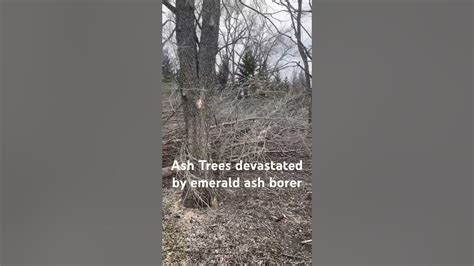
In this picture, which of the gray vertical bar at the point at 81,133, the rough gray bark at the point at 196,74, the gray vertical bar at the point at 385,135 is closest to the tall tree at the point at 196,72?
the rough gray bark at the point at 196,74

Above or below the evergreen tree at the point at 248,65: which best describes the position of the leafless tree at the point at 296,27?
above

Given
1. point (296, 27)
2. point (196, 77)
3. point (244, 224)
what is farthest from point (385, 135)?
point (196, 77)

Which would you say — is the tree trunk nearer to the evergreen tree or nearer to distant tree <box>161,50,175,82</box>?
distant tree <box>161,50,175,82</box>

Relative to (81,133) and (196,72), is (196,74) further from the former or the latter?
(81,133)

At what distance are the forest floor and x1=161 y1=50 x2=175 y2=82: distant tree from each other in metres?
0.13

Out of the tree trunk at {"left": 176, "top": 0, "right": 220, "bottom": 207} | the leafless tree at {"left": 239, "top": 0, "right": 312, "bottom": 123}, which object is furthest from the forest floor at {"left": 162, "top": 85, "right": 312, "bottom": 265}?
the leafless tree at {"left": 239, "top": 0, "right": 312, "bottom": 123}

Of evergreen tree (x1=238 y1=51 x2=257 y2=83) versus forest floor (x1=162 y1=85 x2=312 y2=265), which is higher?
evergreen tree (x1=238 y1=51 x2=257 y2=83)

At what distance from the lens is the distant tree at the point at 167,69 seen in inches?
83.7

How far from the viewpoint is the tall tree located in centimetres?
212

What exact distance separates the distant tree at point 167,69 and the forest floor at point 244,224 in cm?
13

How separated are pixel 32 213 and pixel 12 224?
14 cm

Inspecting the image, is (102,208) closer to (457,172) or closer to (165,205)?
(165,205)

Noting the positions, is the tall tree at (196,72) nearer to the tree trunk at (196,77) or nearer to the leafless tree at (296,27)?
the tree trunk at (196,77)

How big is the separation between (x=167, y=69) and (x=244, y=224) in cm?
102
